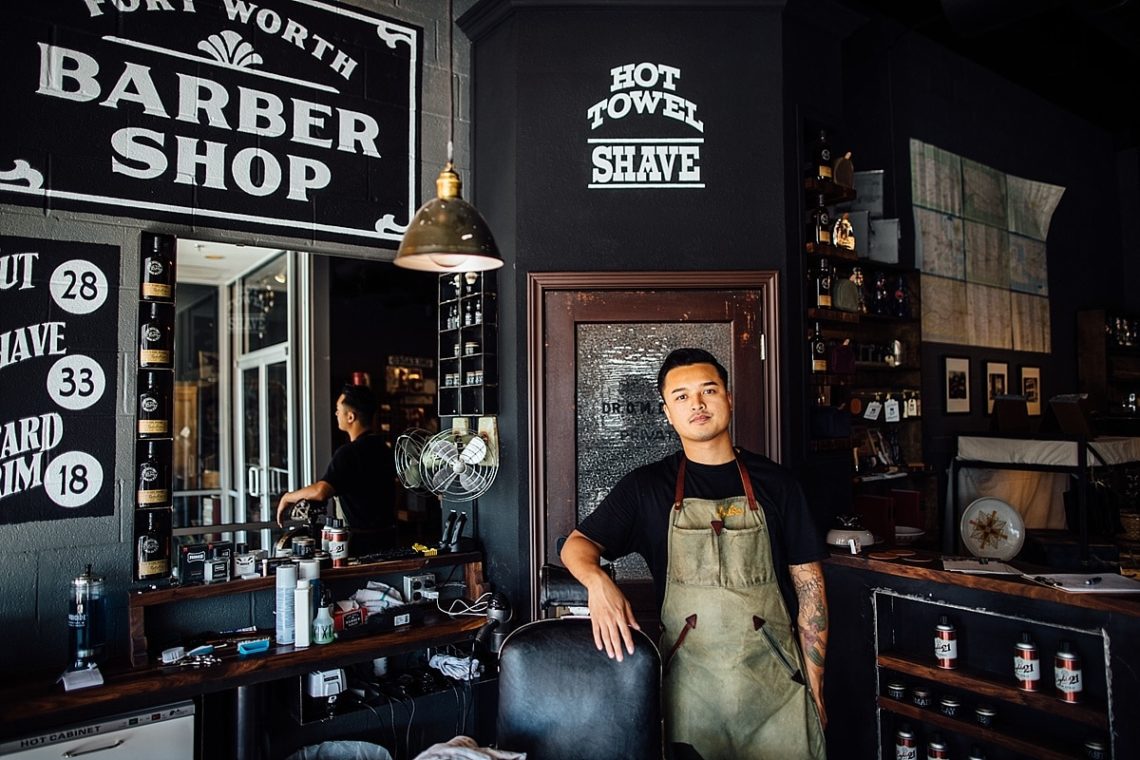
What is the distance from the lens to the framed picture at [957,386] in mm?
5910

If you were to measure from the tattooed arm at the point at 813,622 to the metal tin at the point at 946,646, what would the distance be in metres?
1.01

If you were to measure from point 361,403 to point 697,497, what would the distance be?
7.11 feet

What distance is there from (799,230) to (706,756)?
2.48 metres

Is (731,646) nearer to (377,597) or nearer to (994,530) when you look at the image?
(377,597)

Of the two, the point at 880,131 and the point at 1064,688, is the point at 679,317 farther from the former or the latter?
the point at 880,131

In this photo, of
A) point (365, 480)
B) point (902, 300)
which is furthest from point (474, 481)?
point (902, 300)

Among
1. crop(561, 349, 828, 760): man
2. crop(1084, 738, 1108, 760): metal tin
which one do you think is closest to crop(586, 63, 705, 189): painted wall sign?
crop(561, 349, 828, 760): man

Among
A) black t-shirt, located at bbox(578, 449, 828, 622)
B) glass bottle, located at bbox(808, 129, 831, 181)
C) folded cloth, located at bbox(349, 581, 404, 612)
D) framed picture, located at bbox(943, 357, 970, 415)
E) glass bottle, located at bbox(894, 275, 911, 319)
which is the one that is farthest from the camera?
framed picture, located at bbox(943, 357, 970, 415)

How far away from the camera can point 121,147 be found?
304 cm

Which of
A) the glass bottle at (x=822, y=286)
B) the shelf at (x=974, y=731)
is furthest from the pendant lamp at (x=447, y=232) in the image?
the shelf at (x=974, y=731)

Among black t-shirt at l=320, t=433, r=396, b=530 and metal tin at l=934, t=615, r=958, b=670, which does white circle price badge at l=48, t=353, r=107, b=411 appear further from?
metal tin at l=934, t=615, r=958, b=670

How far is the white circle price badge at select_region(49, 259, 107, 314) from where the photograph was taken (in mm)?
2900

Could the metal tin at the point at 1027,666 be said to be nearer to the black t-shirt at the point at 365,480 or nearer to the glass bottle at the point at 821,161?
the glass bottle at the point at 821,161

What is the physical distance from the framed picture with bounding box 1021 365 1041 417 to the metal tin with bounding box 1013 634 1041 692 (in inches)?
174
